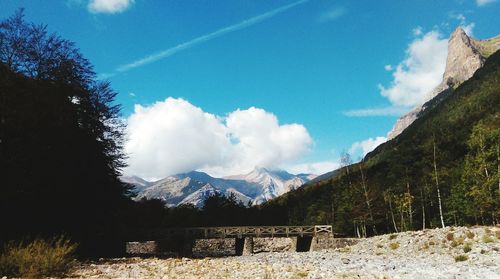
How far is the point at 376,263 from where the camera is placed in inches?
730

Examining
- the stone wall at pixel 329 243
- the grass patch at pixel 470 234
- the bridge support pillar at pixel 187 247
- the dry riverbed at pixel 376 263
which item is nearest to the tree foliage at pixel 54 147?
the dry riverbed at pixel 376 263

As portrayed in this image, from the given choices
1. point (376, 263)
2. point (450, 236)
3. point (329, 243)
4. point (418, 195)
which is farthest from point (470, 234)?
point (418, 195)

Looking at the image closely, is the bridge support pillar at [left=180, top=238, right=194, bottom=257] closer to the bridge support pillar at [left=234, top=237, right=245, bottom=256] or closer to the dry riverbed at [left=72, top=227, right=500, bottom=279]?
the bridge support pillar at [left=234, top=237, right=245, bottom=256]

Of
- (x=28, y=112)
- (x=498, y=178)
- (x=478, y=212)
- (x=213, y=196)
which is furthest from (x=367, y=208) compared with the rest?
(x=28, y=112)

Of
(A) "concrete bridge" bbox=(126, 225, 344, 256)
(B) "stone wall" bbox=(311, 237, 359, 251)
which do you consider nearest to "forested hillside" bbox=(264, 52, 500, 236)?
(A) "concrete bridge" bbox=(126, 225, 344, 256)

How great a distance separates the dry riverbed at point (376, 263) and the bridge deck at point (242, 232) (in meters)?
7.60

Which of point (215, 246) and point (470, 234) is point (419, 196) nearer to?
point (215, 246)

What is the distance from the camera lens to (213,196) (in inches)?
2815

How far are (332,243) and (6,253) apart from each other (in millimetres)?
29158

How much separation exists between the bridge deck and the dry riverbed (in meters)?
7.60

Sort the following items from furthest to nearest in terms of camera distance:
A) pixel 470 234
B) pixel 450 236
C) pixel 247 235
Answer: pixel 247 235, pixel 450 236, pixel 470 234

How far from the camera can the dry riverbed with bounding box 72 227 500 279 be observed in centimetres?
1261

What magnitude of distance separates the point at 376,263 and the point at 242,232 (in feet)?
73.4

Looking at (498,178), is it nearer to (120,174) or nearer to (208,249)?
Result: (120,174)
